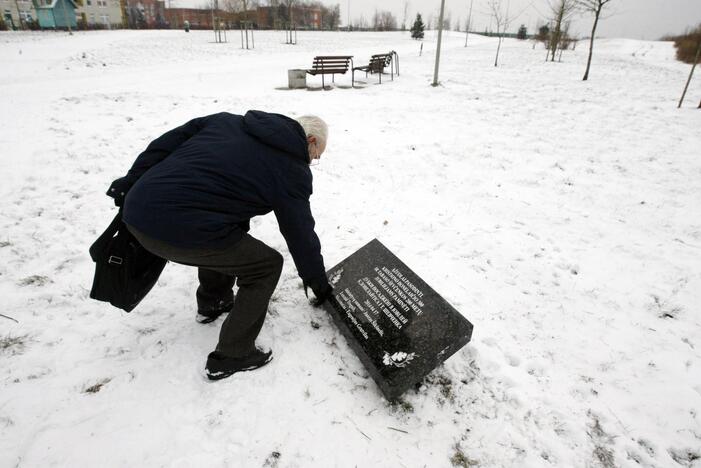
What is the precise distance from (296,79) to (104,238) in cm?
1107

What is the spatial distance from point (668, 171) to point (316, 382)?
6666mm

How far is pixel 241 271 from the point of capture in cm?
227

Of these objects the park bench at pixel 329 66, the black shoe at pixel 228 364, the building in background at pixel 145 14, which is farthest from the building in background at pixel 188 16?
the black shoe at pixel 228 364

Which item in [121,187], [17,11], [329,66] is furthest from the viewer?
[17,11]

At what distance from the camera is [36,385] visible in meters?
2.38

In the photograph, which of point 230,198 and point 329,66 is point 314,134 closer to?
point 230,198

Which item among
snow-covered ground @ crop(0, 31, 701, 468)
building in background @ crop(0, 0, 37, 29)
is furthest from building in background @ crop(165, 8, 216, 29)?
snow-covered ground @ crop(0, 31, 701, 468)

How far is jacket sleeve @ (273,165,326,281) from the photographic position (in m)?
2.15

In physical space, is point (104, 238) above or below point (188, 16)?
below

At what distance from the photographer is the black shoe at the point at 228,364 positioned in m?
2.48

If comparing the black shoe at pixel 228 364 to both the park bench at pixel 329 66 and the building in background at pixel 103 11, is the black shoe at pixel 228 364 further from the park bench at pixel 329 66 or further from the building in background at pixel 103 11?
the building in background at pixel 103 11

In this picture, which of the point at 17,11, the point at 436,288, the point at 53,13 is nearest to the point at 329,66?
the point at 436,288

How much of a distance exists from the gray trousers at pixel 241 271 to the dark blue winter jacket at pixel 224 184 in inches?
3.4

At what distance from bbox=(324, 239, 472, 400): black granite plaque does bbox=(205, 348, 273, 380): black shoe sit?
0.68 metres
